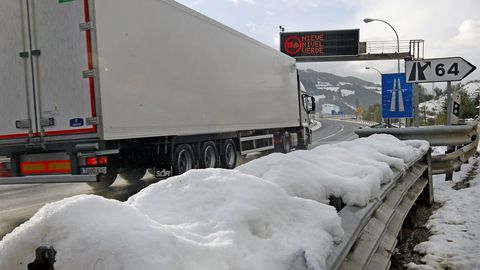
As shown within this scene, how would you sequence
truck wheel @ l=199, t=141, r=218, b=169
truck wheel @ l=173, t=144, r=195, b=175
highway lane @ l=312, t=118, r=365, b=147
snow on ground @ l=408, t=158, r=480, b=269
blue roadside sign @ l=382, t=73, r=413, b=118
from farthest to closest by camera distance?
highway lane @ l=312, t=118, r=365, b=147 → blue roadside sign @ l=382, t=73, r=413, b=118 → truck wheel @ l=199, t=141, r=218, b=169 → truck wheel @ l=173, t=144, r=195, b=175 → snow on ground @ l=408, t=158, r=480, b=269

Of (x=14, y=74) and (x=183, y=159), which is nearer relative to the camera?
(x=14, y=74)

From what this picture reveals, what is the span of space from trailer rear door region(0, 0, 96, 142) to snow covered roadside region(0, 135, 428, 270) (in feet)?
15.0

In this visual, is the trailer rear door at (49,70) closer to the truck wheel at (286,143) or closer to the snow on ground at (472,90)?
the truck wheel at (286,143)

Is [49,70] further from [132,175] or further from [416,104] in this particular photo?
[416,104]

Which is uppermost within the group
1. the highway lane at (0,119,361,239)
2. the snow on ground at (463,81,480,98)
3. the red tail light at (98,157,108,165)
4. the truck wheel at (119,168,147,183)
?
the snow on ground at (463,81,480,98)

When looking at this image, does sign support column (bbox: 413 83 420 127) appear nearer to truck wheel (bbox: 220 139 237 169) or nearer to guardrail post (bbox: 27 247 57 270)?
truck wheel (bbox: 220 139 237 169)

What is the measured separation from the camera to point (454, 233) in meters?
4.27

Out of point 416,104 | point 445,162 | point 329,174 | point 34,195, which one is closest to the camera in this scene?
point 329,174

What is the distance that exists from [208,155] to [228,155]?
1115mm

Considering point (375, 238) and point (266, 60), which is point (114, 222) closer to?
point (375, 238)

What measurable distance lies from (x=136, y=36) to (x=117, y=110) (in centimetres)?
143

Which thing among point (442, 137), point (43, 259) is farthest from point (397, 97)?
point (43, 259)

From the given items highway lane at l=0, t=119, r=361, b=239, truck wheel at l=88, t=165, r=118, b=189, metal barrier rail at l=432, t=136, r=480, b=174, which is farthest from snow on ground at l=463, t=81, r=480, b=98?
truck wheel at l=88, t=165, r=118, b=189

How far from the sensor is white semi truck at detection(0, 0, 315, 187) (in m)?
6.57
